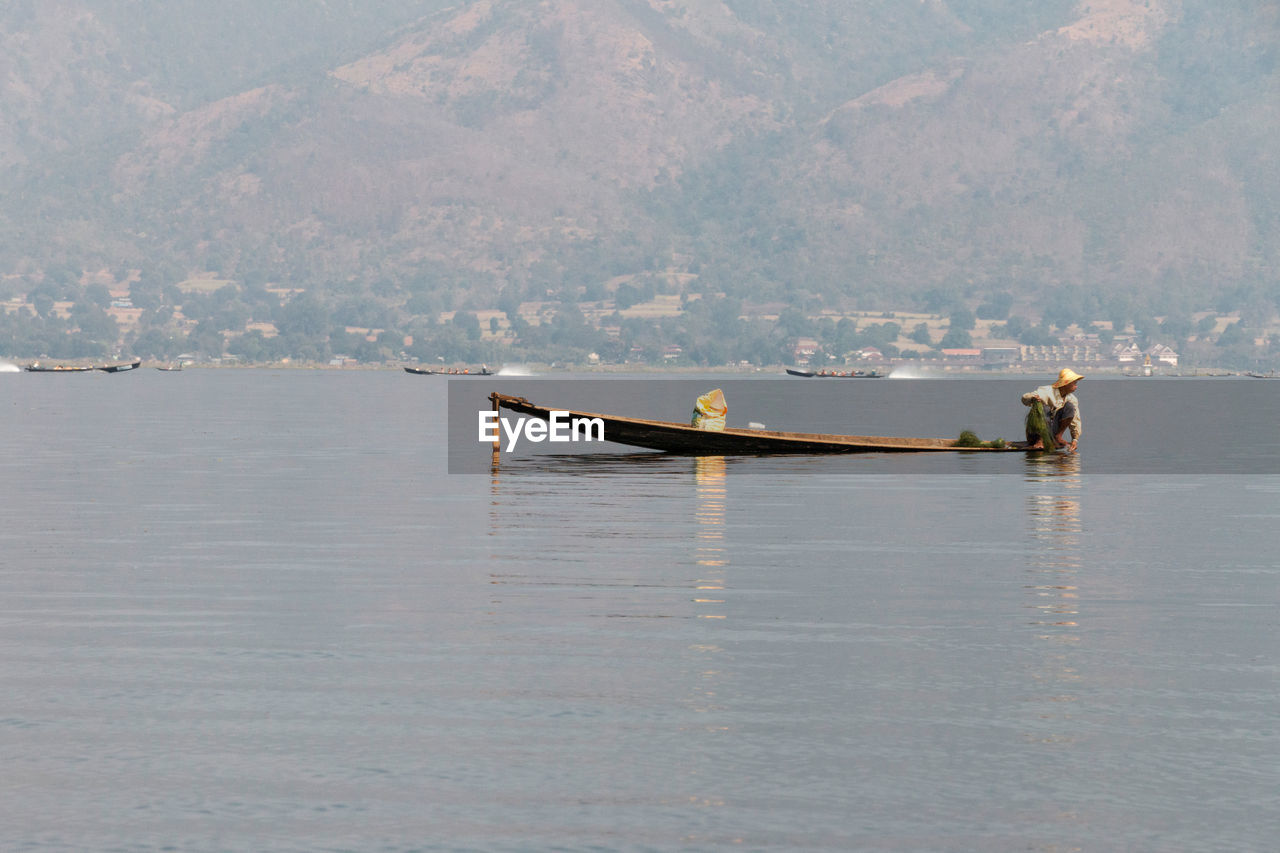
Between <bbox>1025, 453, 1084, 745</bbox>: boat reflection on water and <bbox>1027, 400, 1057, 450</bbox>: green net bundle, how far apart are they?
16997 mm

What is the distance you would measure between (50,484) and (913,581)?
39.1m

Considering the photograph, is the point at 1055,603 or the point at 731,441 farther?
the point at 731,441

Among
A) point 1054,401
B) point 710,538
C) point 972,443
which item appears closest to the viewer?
point 710,538

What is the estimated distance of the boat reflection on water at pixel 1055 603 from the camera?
21.2 metres

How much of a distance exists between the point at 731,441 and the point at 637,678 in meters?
54.4

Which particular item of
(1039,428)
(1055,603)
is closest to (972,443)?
(1039,428)

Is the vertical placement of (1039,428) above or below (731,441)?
above

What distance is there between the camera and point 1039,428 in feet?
275

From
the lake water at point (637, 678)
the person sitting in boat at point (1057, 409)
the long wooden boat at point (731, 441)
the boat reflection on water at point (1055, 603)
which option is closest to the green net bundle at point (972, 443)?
the long wooden boat at point (731, 441)

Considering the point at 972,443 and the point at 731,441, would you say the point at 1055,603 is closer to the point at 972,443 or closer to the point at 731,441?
the point at 731,441

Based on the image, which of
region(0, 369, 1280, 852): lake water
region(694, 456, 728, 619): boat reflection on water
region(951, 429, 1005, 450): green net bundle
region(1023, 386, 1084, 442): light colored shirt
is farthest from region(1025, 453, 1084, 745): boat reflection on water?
region(1023, 386, 1084, 442): light colored shirt

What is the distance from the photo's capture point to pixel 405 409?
Answer: 192m

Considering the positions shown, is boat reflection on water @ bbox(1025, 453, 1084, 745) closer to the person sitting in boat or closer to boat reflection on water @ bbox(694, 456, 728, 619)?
boat reflection on water @ bbox(694, 456, 728, 619)

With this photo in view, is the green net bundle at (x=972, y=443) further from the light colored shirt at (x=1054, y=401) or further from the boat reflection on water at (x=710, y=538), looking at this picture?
the boat reflection on water at (x=710, y=538)
